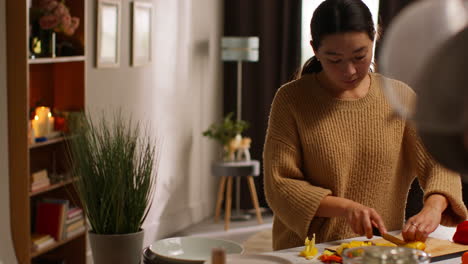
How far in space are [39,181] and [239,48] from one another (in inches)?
104

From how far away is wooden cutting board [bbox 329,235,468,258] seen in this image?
5.56 feet

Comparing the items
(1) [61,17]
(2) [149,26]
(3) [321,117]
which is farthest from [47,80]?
(3) [321,117]

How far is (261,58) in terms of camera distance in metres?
6.32

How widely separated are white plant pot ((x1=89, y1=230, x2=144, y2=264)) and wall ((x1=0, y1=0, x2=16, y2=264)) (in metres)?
1.83

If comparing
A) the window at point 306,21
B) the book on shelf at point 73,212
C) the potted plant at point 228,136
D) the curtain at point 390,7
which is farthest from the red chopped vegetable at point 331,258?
the window at point 306,21

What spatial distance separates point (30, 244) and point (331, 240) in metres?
1.94

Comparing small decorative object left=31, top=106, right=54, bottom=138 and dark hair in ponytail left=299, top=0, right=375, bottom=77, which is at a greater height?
dark hair in ponytail left=299, top=0, right=375, bottom=77

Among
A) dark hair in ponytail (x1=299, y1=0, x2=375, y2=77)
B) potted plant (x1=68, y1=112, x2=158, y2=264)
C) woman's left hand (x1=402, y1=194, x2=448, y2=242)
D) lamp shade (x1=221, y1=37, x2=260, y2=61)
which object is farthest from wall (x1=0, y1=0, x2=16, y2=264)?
lamp shade (x1=221, y1=37, x2=260, y2=61)

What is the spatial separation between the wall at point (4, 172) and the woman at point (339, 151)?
179 centimetres

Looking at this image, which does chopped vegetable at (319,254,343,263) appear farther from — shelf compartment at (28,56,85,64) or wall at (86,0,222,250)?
wall at (86,0,222,250)

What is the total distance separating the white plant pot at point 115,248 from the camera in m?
1.67

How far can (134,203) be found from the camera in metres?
1.71

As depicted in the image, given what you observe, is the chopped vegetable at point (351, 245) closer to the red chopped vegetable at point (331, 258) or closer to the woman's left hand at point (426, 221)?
the red chopped vegetable at point (331, 258)

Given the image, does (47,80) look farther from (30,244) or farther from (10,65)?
(30,244)
